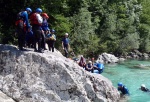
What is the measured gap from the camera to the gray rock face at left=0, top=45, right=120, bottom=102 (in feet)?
39.2

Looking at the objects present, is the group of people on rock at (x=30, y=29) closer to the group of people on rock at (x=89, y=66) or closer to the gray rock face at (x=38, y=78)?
the gray rock face at (x=38, y=78)

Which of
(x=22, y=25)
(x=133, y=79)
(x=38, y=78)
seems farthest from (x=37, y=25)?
(x=133, y=79)

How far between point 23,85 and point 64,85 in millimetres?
1600

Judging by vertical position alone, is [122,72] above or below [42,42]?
below

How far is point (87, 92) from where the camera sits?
1324 cm

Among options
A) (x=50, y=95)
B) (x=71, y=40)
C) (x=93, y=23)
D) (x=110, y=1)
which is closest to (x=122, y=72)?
(x=71, y=40)

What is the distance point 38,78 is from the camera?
39.9 feet

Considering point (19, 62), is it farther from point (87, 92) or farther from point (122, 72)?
point (122, 72)

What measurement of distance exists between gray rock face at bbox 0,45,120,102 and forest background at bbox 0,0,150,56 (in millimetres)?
12830

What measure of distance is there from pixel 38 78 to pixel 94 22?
108 ft

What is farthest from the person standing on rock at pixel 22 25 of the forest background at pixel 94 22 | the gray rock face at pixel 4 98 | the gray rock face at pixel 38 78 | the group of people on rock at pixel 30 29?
the forest background at pixel 94 22

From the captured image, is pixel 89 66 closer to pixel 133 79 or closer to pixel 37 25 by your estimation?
pixel 37 25

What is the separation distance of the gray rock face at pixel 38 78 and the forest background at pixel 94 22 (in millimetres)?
12830

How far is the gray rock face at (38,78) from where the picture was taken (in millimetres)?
11945
